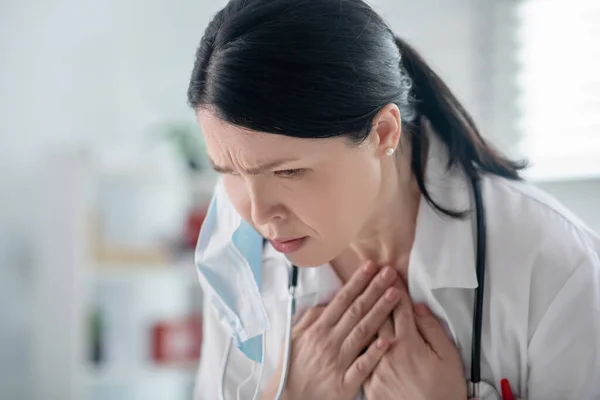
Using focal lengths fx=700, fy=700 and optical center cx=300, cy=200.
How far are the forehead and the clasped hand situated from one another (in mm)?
308

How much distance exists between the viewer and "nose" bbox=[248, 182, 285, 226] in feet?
3.00

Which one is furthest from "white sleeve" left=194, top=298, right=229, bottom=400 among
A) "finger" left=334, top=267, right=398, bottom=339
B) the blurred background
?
the blurred background

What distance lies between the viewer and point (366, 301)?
43.6 inches

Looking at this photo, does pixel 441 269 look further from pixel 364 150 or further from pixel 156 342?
pixel 156 342

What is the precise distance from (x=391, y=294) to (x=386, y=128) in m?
0.27

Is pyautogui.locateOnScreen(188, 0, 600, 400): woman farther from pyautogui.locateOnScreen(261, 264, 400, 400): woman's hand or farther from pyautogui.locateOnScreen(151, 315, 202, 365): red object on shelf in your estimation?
pyautogui.locateOnScreen(151, 315, 202, 365): red object on shelf

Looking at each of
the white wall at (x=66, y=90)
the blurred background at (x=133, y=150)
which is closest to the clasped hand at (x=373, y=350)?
the blurred background at (x=133, y=150)

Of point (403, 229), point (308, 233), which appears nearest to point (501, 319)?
point (403, 229)

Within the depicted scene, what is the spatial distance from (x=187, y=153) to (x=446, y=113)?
1508 millimetres

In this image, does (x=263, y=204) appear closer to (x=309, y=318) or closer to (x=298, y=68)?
(x=298, y=68)

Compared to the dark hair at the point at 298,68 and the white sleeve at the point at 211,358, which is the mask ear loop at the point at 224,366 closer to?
the white sleeve at the point at 211,358

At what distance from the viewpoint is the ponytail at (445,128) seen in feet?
3.57

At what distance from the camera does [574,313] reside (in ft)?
3.17

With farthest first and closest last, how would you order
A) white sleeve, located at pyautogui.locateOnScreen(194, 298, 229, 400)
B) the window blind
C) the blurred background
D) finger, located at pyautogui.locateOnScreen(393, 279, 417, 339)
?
the blurred background < the window blind < white sleeve, located at pyautogui.locateOnScreen(194, 298, 229, 400) < finger, located at pyautogui.locateOnScreen(393, 279, 417, 339)
